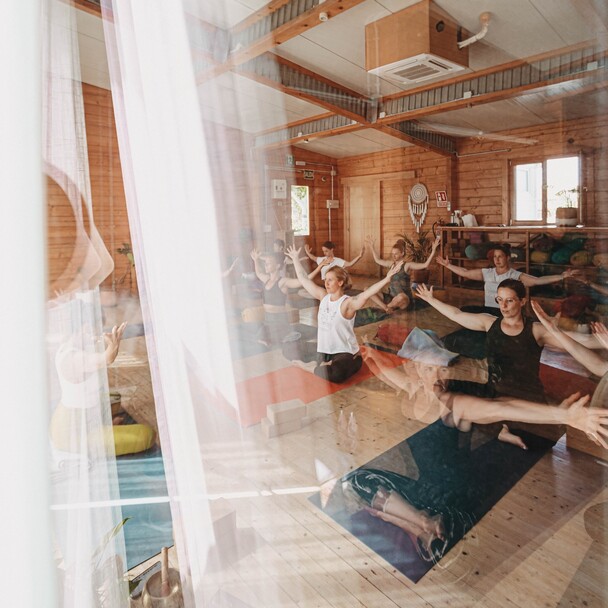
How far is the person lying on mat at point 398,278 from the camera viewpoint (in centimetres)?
115

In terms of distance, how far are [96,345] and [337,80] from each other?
36.9 inches

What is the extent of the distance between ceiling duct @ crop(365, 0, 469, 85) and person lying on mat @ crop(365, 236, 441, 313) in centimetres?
39

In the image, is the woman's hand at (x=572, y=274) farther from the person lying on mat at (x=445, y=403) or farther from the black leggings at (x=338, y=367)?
the black leggings at (x=338, y=367)

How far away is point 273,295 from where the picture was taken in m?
1.24

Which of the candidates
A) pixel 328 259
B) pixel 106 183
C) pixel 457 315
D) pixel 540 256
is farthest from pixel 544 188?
pixel 106 183

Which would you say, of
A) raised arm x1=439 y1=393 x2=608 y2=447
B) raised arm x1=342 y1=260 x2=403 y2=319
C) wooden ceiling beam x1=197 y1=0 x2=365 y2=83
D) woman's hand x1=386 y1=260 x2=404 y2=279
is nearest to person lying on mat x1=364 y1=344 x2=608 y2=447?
raised arm x1=439 y1=393 x2=608 y2=447

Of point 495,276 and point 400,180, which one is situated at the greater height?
point 400,180

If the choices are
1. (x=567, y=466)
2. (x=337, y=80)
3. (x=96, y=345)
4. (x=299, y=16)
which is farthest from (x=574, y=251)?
(x=96, y=345)

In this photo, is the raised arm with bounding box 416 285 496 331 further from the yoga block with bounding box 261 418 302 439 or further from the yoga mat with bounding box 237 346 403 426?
the yoga block with bounding box 261 418 302 439

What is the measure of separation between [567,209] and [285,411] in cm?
85

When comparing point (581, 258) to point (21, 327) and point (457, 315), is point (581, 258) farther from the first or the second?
point (21, 327)

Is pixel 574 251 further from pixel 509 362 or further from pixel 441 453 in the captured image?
pixel 441 453

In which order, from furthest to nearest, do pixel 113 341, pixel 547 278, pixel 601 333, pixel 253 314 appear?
pixel 113 341
pixel 253 314
pixel 547 278
pixel 601 333

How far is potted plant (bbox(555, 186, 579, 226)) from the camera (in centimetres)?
84
